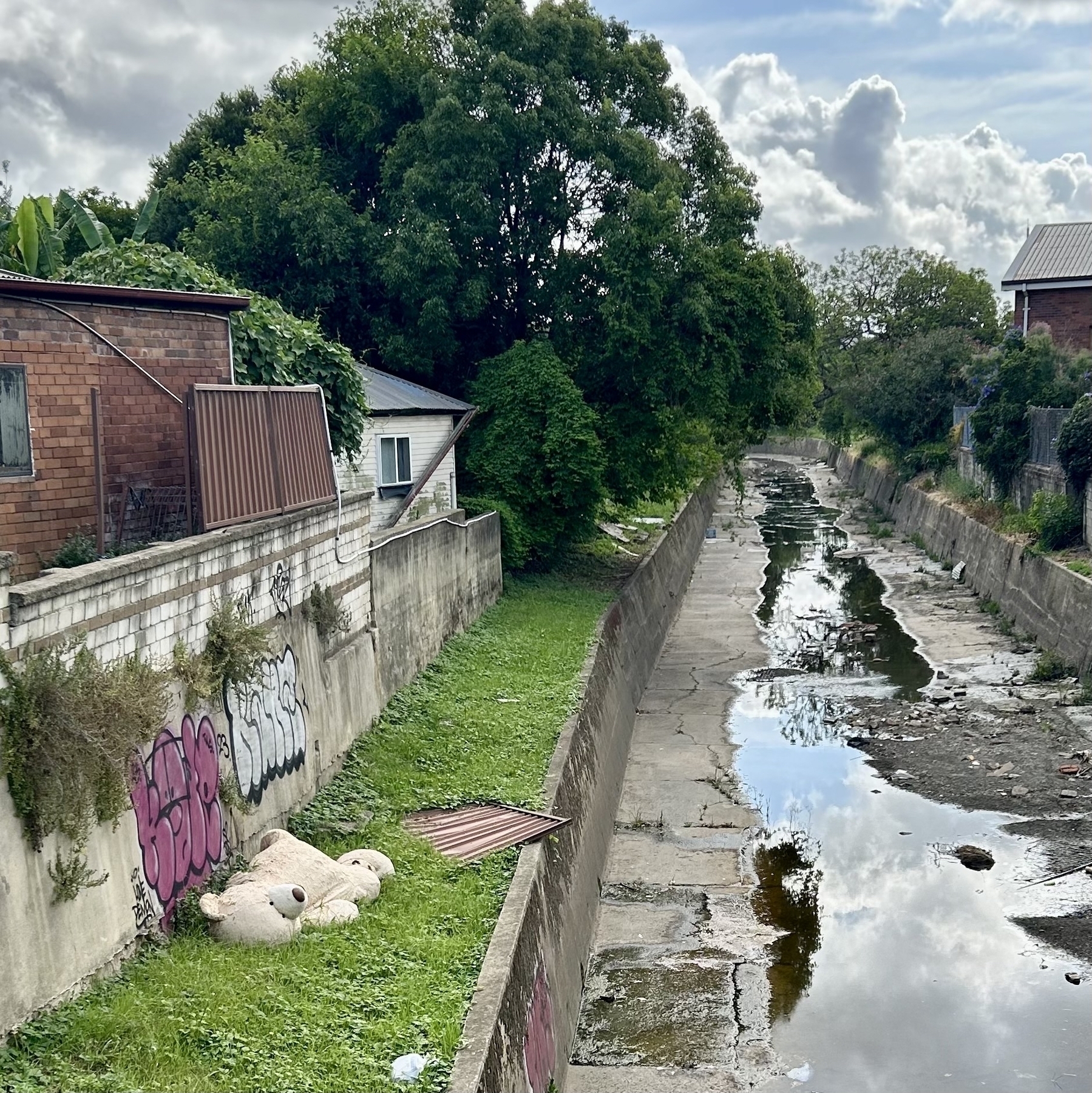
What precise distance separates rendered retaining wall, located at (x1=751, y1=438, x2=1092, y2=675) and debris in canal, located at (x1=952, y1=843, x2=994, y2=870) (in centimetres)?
831

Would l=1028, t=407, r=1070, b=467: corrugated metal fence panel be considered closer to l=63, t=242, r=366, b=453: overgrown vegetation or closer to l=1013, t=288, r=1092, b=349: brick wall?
Result: l=1013, t=288, r=1092, b=349: brick wall

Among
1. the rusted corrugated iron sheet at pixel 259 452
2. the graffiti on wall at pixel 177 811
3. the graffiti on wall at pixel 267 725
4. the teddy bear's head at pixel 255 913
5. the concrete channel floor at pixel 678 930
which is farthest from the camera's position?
the concrete channel floor at pixel 678 930

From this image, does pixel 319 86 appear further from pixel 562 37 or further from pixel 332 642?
pixel 332 642

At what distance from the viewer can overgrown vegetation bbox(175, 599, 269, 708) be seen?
930 cm

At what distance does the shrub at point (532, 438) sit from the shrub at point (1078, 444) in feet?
34.2

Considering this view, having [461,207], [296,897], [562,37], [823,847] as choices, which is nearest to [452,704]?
[823,847]

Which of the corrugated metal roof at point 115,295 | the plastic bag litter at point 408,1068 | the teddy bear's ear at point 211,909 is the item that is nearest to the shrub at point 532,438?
the corrugated metal roof at point 115,295

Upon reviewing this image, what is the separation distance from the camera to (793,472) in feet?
260

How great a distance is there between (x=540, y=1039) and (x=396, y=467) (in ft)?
42.3

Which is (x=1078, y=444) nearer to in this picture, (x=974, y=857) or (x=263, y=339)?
(x=974, y=857)

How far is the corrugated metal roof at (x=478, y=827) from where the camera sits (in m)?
11.3

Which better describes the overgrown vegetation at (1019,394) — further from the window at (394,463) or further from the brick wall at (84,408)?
the brick wall at (84,408)

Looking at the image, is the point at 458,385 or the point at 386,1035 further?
the point at 458,385

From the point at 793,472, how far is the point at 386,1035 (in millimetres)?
74344
